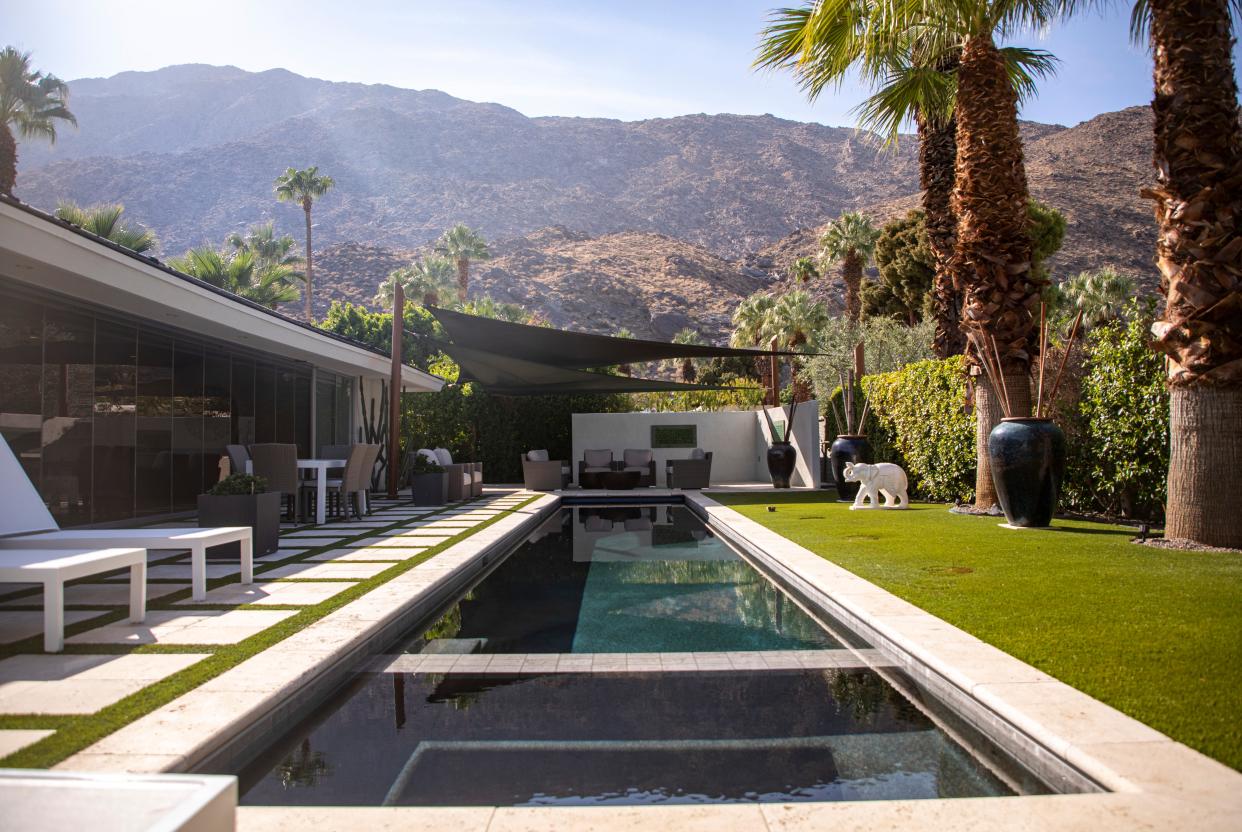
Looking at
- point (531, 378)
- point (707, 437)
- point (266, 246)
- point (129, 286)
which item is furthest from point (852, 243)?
point (129, 286)

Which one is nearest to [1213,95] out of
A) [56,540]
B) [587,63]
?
[56,540]

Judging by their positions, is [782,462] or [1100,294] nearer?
[782,462]

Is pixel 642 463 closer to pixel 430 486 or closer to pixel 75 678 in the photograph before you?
pixel 430 486

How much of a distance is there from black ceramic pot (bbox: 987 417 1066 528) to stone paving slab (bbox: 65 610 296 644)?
224 inches

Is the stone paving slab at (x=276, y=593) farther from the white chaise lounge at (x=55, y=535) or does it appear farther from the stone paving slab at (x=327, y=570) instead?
the stone paving slab at (x=327, y=570)

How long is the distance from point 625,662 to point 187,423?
7.53m

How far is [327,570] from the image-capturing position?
5406 mm

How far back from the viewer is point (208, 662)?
10.1 feet

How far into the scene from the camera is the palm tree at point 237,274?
64.5 feet

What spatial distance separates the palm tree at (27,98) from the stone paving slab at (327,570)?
49.4 feet

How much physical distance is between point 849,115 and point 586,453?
26.5 feet

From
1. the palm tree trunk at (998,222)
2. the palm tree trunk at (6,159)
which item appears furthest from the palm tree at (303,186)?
the palm tree trunk at (998,222)

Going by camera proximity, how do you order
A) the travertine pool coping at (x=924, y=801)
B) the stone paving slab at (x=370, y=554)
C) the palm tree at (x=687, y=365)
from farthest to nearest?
1. the palm tree at (x=687, y=365)
2. the stone paving slab at (x=370, y=554)
3. the travertine pool coping at (x=924, y=801)

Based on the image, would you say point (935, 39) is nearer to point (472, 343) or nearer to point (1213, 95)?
point (1213, 95)
